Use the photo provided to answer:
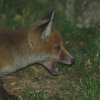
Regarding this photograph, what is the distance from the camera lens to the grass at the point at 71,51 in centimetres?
842

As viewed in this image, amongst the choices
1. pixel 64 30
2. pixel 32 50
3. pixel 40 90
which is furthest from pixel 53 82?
pixel 64 30

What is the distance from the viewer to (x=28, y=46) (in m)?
8.23

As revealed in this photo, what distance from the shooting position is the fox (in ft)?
26.6

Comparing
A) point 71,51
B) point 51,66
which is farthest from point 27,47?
point 71,51

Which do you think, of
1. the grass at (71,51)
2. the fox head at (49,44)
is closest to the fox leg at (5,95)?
the grass at (71,51)

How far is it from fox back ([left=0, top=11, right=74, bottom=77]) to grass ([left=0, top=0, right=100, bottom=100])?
0.51 meters

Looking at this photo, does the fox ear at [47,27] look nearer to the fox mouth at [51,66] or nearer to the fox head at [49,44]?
the fox head at [49,44]

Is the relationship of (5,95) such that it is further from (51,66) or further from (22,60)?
(51,66)

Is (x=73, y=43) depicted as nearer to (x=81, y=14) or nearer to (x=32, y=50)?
(x=81, y=14)

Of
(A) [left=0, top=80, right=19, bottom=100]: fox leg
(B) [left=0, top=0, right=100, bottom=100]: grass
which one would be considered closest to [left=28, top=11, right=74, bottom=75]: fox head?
(B) [left=0, top=0, right=100, bottom=100]: grass

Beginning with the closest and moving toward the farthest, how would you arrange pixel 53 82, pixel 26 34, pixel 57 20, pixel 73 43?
1. pixel 26 34
2. pixel 53 82
3. pixel 73 43
4. pixel 57 20

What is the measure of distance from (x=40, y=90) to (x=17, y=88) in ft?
1.23

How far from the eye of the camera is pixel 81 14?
36.2 ft

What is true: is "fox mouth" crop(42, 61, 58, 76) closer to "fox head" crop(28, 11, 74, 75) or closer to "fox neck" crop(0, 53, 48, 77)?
"fox head" crop(28, 11, 74, 75)
